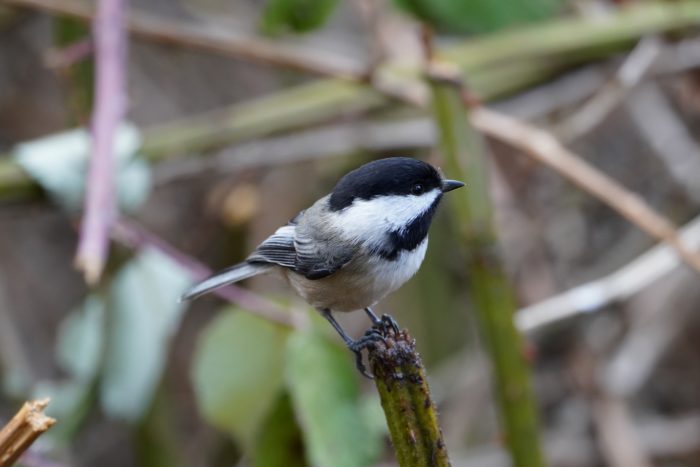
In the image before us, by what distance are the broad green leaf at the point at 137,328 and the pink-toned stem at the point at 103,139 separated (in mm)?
278

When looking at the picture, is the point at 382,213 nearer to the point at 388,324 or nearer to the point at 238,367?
the point at 388,324

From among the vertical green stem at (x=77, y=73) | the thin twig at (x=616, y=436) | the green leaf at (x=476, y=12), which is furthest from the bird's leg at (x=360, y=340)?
the thin twig at (x=616, y=436)

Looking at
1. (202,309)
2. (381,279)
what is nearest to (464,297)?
(202,309)

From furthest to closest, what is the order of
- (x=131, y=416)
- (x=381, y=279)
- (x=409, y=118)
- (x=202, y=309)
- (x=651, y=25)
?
(x=202, y=309) < (x=409, y=118) < (x=651, y=25) < (x=131, y=416) < (x=381, y=279)

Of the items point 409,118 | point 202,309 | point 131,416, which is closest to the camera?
point 131,416

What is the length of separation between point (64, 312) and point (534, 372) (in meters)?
1.96

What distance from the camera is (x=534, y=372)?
3242mm

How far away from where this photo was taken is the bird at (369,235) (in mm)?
1388

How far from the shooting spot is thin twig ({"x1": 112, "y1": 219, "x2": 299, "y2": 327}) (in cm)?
163

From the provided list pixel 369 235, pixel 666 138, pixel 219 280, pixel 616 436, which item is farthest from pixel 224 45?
pixel 616 436

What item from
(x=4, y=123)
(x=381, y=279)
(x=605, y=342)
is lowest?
(x=381, y=279)

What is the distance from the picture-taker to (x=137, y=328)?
6.55ft

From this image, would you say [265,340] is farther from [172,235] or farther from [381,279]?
[172,235]

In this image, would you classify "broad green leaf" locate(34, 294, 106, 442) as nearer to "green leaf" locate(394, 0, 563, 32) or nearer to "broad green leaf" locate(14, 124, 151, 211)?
"broad green leaf" locate(14, 124, 151, 211)
